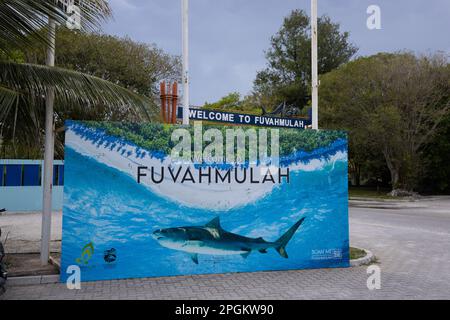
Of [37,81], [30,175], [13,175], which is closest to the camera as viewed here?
[37,81]

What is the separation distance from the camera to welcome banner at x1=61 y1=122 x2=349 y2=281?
6.85 m

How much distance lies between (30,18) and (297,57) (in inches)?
1747

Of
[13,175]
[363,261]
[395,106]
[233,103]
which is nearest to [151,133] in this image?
[363,261]

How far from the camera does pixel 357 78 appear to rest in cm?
3344

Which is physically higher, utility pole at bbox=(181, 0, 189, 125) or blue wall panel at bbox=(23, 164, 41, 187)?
utility pole at bbox=(181, 0, 189, 125)

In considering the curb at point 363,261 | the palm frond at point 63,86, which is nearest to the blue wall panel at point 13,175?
the palm frond at point 63,86

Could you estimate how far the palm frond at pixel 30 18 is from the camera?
487 cm

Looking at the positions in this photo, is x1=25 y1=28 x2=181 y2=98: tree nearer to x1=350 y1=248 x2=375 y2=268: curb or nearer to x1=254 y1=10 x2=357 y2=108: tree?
x1=350 y1=248 x2=375 y2=268: curb

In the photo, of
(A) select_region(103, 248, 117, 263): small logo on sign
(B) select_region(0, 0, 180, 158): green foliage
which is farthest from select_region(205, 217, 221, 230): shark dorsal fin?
(B) select_region(0, 0, 180, 158): green foliage

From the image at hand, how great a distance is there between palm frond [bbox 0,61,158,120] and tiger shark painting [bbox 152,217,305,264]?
88.5 inches

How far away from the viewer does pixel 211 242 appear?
743 cm

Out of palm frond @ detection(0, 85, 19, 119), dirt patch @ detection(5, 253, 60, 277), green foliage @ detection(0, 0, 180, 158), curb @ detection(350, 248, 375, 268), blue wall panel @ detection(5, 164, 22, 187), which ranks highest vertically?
green foliage @ detection(0, 0, 180, 158)

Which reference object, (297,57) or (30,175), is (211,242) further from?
(297,57)
